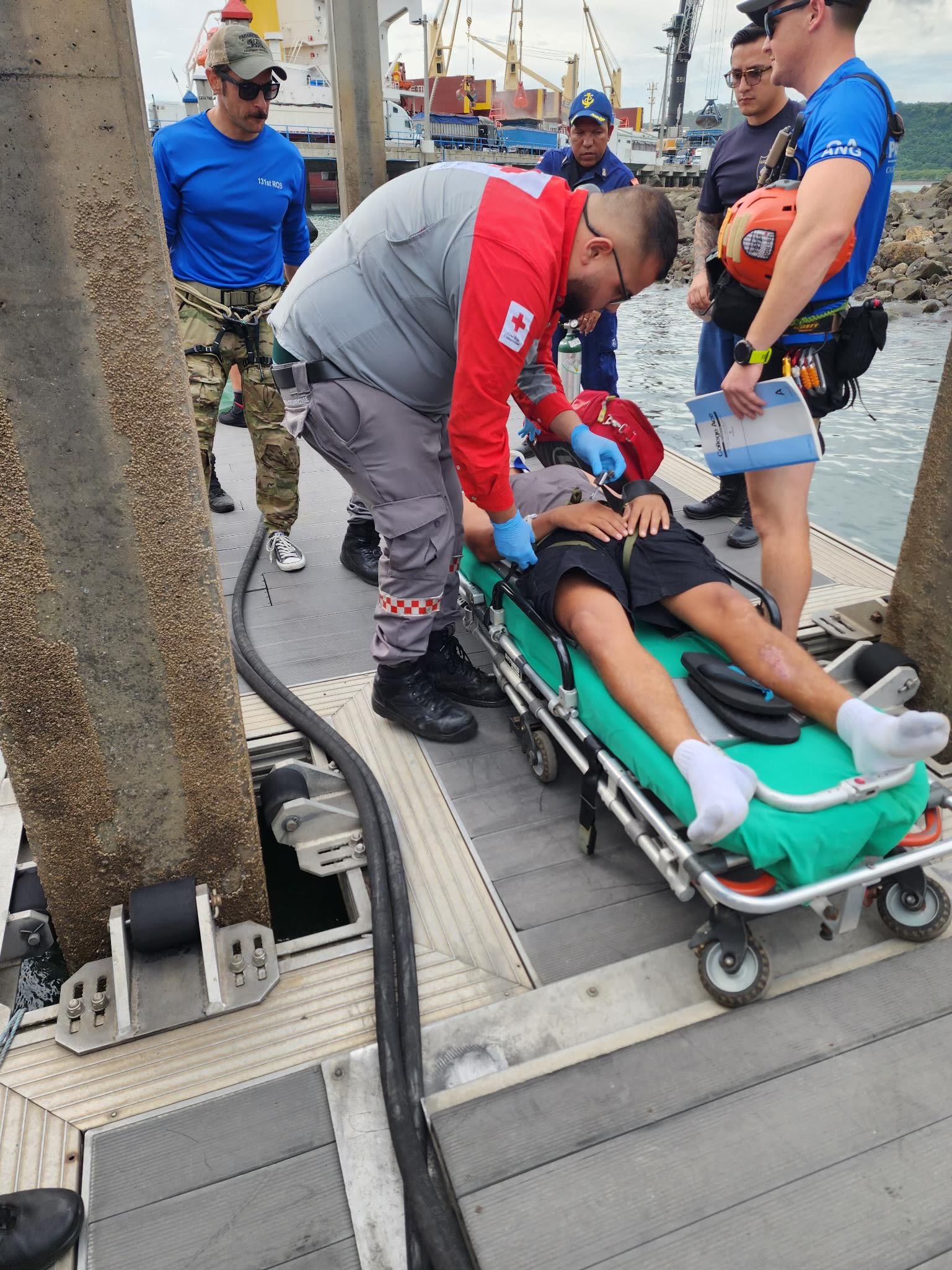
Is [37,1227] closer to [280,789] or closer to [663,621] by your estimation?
[280,789]

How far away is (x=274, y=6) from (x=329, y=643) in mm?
36405

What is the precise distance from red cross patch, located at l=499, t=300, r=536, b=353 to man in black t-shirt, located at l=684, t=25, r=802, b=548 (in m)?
1.45

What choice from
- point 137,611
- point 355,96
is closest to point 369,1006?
point 137,611

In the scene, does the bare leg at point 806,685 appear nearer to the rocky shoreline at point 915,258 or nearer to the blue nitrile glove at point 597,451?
the blue nitrile glove at point 597,451

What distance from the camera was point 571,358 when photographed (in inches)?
216

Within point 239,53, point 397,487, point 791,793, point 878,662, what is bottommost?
point 878,662

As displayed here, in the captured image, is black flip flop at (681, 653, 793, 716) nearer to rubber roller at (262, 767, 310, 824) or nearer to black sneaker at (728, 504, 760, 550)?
rubber roller at (262, 767, 310, 824)

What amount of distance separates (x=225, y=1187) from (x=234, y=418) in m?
5.67

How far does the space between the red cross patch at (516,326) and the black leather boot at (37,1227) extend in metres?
2.15

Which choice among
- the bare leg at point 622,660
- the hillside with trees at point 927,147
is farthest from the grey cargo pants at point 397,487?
the hillside with trees at point 927,147

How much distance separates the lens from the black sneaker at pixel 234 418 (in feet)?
20.4

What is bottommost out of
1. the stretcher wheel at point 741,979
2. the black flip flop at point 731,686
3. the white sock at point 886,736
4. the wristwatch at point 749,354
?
the stretcher wheel at point 741,979

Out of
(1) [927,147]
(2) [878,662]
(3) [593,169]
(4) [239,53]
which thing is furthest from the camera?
(1) [927,147]

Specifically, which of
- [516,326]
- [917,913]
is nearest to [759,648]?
[917,913]
